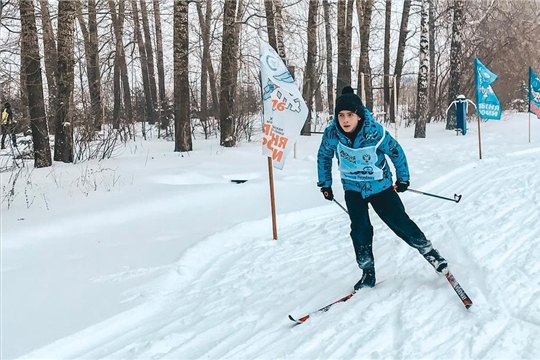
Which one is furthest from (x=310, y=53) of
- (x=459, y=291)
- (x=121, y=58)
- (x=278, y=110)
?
(x=459, y=291)

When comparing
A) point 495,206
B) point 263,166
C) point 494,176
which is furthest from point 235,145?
point 495,206

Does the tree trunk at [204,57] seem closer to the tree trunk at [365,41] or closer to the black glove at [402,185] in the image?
the tree trunk at [365,41]

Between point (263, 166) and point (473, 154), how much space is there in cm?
555

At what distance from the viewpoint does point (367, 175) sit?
437 centimetres

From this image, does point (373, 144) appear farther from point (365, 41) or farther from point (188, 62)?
point (365, 41)

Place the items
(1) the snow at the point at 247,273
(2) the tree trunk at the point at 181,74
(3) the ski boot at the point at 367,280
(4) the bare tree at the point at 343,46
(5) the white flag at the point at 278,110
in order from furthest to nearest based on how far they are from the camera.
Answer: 1. (4) the bare tree at the point at 343,46
2. (2) the tree trunk at the point at 181,74
3. (5) the white flag at the point at 278,110
4. (3) the ski boot at the point at 367,280
5. (1) the snow at the point at 247,273

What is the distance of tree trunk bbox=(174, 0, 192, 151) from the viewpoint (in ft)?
42.4

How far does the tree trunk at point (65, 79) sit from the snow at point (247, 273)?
7.05 ft

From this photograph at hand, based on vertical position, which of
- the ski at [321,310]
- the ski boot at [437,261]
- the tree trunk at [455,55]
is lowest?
the ski at [321,310]

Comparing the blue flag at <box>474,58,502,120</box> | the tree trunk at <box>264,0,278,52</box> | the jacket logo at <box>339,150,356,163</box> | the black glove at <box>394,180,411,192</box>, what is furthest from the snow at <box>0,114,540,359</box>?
the tree trunk at <box>264,0,278,52</box>

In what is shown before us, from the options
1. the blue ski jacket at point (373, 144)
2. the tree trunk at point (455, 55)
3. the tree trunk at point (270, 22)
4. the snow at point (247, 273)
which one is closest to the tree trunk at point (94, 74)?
the tree trunk at point (270, 22)

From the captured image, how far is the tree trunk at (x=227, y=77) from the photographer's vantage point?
13.8 m

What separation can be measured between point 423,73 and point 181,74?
8298 mm

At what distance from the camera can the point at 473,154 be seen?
12.9 metres
